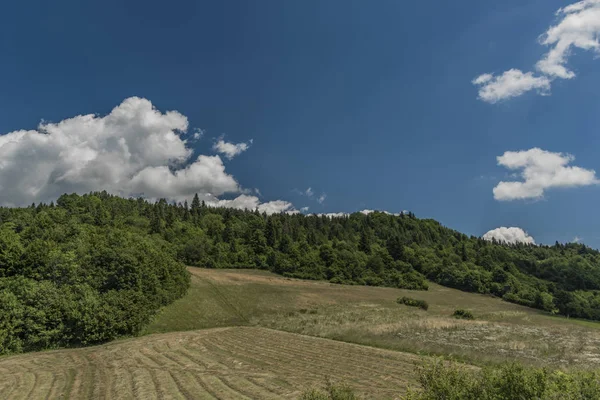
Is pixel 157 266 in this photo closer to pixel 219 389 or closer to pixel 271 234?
pixel 219 389

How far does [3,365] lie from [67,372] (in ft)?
32.5

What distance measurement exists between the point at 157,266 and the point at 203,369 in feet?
146

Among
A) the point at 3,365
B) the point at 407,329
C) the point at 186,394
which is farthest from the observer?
the point at 407,329

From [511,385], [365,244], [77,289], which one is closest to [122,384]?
[511,385]

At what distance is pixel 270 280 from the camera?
99875 mm

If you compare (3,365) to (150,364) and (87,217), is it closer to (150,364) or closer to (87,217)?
(150,364)

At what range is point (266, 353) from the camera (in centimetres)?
3462

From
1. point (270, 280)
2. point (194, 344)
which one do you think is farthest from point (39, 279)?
point (270, 280)

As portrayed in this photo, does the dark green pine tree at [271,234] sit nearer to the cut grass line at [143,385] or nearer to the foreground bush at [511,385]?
the cut grass line at [143,385]

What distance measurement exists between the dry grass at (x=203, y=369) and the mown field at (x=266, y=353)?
0.09 metres

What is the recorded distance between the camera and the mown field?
24.0m

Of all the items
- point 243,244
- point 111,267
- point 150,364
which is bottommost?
point 150,364

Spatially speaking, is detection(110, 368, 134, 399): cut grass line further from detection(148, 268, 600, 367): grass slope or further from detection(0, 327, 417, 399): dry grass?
detection(148, 268, 600, 367): grass slope

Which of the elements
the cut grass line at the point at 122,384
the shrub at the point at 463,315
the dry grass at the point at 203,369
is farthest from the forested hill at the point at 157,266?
the shrub at the point at 463,315
